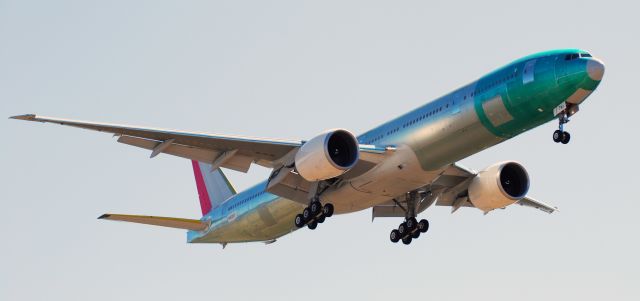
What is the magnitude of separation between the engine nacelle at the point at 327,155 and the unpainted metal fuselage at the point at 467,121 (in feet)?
4.53

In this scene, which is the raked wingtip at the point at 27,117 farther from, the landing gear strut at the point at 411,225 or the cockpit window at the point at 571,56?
the cockpit window at the point at 571,56

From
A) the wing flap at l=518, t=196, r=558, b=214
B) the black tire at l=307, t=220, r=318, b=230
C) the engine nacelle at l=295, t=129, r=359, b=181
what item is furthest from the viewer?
the wing flap at l=518, t=196, r=558, b=214

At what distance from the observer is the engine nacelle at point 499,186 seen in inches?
1757

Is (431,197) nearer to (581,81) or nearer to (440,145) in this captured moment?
(440,145)

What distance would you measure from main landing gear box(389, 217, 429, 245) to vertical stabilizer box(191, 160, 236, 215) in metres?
8.90

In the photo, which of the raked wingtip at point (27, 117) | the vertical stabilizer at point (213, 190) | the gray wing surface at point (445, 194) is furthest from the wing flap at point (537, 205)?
A: the raked wingtip at point (27, 117)

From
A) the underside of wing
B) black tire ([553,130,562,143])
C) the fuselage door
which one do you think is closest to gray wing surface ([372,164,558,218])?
the underside of wing

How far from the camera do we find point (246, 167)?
140 feet

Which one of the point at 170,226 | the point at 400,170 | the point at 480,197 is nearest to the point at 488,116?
the point at 400,170

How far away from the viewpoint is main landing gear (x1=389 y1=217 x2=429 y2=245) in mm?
45250

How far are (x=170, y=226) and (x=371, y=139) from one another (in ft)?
35.1

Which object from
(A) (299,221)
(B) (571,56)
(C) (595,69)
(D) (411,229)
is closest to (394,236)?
(D) (411,229)

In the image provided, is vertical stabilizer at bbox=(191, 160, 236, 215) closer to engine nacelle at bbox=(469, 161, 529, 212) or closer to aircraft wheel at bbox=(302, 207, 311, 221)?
aircraft wheel at bbox=(302, 207, 311, 221)

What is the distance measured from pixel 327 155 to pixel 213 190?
13465 millimetres
